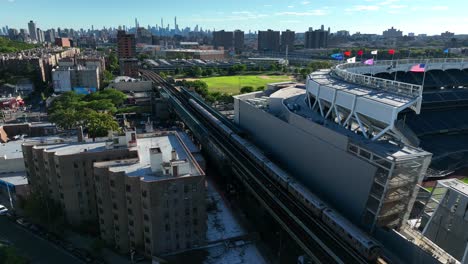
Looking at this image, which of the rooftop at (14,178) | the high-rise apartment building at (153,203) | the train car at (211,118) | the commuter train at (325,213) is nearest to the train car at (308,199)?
the commuter train at (325,213)

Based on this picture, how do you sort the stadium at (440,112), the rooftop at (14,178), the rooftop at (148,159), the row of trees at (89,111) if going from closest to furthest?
the rooftop at (148,159)
the rooftop at (14,178)
the stadium at (440,112)
the row of trees at (89,111)

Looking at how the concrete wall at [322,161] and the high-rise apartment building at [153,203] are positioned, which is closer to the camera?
the high-rise apartment building at [153,203]

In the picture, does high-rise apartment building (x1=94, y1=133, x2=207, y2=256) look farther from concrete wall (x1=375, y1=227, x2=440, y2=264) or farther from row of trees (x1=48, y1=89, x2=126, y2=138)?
row of trees (x1=48, y1=89, x2=126, y2=138)

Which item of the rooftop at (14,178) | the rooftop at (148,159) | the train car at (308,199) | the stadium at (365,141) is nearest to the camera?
the stadium at (365,141)

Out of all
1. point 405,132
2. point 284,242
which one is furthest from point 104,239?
point 405,132

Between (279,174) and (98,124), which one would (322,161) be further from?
(98,124)

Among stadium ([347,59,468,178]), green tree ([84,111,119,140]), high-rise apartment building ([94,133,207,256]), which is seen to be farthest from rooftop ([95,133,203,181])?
stadium ([347,59,468,178])

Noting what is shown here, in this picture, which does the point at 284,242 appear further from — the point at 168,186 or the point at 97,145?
the point at 97,145

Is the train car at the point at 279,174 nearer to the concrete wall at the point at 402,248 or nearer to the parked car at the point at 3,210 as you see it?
the concrete wall at the point at 402,248
